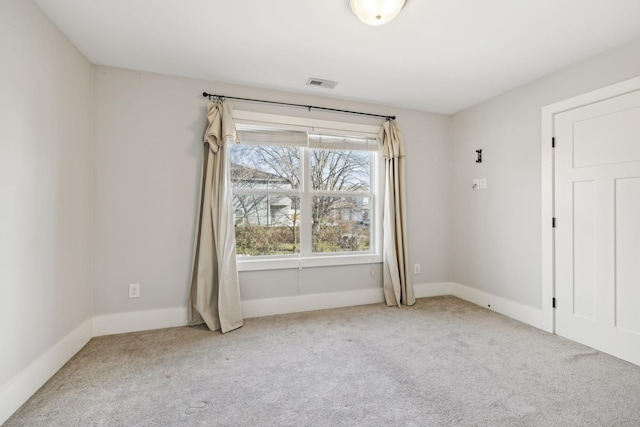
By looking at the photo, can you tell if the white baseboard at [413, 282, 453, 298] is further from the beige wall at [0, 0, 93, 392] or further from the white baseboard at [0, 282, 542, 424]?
the beige wall at [0, 0, 93, 392]

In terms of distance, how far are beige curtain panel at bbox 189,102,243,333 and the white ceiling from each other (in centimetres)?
52

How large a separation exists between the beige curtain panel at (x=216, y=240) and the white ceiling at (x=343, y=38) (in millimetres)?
524

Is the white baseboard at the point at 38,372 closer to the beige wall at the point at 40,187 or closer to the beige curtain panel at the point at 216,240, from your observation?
the beige wall at the point at 40,187

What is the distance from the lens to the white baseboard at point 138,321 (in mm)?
2605

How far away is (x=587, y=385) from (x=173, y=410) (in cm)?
249

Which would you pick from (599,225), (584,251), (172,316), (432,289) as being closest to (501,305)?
(432,289)

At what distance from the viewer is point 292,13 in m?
1.93

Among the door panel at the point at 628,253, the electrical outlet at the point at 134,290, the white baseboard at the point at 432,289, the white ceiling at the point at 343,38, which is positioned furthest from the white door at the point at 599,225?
the electrical outlet at the point at 134,290

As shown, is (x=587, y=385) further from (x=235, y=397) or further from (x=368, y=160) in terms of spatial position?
(x=368, y=160)

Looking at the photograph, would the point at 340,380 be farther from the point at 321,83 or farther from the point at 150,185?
the point at 321,83

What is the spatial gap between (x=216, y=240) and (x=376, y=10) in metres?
2.21

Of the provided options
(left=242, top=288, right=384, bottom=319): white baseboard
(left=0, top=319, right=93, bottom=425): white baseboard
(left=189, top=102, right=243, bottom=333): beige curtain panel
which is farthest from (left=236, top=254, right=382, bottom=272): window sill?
(left=0, top=319, right=93, bottom=425): white baseboard

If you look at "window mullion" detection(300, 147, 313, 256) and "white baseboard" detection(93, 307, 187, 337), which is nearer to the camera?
"white baseboard" detection(93, 307, 187, 337)

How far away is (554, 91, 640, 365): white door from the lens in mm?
2184
